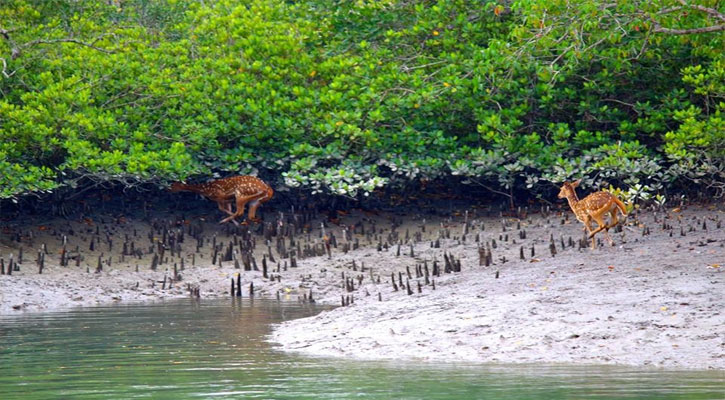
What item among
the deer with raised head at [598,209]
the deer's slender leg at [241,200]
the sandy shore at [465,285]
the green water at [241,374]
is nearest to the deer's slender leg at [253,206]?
the deer's slender leg at [241,200]

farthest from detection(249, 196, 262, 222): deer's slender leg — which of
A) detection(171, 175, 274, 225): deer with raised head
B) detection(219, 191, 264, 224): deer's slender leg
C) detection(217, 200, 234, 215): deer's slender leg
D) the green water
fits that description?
the green water

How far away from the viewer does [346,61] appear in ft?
56.2

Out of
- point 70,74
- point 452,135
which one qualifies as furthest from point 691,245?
point 70,74

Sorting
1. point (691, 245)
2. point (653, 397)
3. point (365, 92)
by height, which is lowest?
point (653, 397)

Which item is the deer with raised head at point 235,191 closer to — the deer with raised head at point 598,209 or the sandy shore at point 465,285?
the sandy shore at point 465,285

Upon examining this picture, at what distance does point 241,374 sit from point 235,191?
30.2ft

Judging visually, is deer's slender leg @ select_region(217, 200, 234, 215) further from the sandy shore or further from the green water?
the green water

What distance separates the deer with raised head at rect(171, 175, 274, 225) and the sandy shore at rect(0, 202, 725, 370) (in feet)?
1.64

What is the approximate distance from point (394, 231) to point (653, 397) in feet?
35.9

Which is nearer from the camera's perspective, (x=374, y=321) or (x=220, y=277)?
(x=374, y=321)

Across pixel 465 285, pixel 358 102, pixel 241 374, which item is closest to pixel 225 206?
pixel 358 102

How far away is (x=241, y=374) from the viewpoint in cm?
744

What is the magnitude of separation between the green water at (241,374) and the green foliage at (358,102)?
227 inches

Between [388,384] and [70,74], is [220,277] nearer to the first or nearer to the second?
[70,74]
